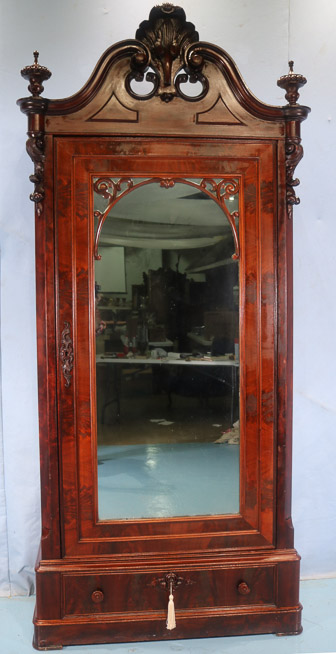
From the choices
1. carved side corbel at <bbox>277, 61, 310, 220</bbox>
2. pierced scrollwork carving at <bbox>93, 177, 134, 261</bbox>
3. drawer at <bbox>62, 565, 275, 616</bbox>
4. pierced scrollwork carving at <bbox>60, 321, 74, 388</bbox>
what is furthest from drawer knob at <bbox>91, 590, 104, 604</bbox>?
carved side corbel at <bbox>277, 61, 310, 220</bbox>

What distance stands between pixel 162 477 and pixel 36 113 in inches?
52.3

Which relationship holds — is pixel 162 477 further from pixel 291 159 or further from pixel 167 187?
pixel 291 159

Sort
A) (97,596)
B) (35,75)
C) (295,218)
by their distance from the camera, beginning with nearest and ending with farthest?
1. (35,75)
2. (97,596)
3. (295,218)

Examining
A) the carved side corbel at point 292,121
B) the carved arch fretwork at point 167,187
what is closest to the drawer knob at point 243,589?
the carved arch fretwork at point 167,187

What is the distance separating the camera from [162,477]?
6.47ft

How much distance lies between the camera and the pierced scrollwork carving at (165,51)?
188 cm

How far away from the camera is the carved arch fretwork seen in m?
1.91

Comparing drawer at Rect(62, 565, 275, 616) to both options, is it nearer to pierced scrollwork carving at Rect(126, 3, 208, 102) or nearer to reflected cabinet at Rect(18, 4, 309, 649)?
reflected cabinet at Rect(18, 4, 309, 649)

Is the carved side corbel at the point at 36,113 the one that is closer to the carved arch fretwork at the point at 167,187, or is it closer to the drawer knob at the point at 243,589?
the carved arch fretwork at the point at 167,187

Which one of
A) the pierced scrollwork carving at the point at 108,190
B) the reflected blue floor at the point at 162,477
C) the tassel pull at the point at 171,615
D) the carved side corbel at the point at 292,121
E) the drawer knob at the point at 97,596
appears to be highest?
the carved side corbel at the point at 292,121

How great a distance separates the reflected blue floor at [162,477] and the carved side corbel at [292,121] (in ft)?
3.03

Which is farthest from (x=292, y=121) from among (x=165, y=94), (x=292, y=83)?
(x=165, y=94)

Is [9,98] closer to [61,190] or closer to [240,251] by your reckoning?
[61,190]

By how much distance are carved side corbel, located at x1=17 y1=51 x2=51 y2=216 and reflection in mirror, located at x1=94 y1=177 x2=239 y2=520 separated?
0.20m
